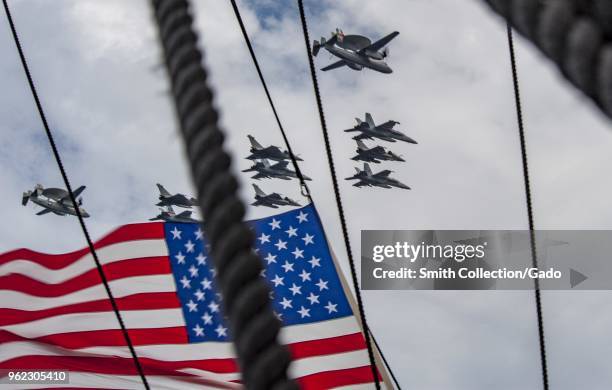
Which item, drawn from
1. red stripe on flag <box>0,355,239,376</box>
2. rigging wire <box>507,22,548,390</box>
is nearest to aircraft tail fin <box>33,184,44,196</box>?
red stripe on flag <box>0,355,239,376</box>

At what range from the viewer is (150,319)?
10000 millimetres

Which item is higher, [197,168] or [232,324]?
[197,168]

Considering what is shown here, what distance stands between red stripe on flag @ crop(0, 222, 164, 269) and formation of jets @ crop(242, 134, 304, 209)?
49202mm

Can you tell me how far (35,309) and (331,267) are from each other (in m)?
3.38

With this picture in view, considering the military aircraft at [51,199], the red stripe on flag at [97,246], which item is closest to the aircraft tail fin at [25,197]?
the military aircraft at [51,199]

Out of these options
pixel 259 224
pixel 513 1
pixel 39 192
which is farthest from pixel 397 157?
pixel 513 1

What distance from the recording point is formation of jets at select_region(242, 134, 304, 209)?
60.2 metres

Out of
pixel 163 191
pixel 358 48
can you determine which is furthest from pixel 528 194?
pixel 163 191

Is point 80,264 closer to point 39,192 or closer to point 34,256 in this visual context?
point 34,256

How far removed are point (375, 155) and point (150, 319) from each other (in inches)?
2110

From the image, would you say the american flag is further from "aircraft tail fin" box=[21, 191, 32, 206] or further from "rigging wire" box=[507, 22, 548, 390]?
"aircraft tail fin" box=[21, 191, 32, 206]

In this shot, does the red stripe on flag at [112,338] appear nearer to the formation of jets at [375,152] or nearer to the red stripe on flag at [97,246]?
the red stripe on flag at [97,246]

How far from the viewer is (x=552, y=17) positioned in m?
2.08

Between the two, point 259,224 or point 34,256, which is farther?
point 259,224
